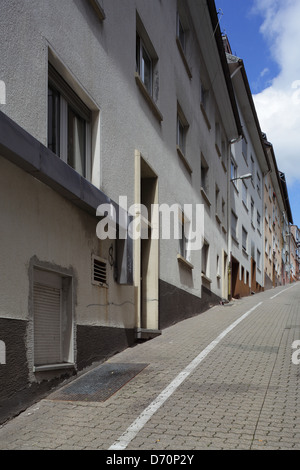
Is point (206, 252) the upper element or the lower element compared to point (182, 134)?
lower

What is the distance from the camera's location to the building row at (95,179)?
6230 mm

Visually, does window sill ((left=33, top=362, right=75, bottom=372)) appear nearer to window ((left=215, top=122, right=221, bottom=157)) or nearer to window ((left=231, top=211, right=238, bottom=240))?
window ((left=215, top=122, right=221, bottom=157))

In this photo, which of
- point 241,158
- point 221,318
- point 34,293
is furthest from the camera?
point 241,158

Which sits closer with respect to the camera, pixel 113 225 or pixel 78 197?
pixel 78 197

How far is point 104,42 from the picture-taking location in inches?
368

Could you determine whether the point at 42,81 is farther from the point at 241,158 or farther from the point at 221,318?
the point at 241,158

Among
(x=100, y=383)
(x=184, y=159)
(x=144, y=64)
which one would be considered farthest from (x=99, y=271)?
(x=184, y=159)

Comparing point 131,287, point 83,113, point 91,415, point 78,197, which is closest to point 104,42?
point 83,113

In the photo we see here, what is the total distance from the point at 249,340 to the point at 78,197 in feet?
18.0

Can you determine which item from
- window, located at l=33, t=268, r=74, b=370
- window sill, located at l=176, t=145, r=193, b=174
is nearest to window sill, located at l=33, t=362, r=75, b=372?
window, located at l=33, t=268, r=74, b=370

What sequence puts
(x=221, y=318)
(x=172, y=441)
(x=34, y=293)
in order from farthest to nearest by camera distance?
1. (x=221, y=318)
2. (x=34, y=293)
3. (x=172, y=441)

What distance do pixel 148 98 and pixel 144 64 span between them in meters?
1.05

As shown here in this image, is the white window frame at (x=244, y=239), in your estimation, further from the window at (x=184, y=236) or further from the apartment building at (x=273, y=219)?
the window at (x=184, y=236)

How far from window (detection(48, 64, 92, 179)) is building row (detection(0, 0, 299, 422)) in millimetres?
28
